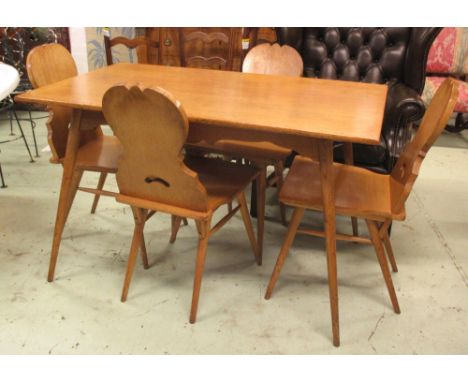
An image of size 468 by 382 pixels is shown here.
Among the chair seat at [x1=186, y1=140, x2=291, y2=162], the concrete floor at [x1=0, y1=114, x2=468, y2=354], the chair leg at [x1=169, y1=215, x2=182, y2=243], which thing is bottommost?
the concrete floor at [x1=0, y1=114, x2=468, y2=354]

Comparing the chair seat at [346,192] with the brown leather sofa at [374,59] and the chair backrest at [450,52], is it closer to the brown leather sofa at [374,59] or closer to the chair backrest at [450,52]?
the brown leather sofa at [374,59]

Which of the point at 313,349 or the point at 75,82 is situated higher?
the point at 75,82

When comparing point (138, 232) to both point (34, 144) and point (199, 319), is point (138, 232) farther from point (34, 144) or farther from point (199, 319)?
point (34, 144)


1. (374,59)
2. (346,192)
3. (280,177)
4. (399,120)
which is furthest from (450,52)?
→ (346,192)

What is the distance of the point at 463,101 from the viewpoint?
3311 millimetres

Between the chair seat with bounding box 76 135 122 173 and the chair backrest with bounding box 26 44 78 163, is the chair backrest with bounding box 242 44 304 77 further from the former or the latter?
the chair backrest with bounding box 26 44 78 163

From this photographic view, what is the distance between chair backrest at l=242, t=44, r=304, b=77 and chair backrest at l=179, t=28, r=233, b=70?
0.50 meters

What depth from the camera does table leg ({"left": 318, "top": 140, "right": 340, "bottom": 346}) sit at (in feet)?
4.86

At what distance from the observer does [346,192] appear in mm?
1718

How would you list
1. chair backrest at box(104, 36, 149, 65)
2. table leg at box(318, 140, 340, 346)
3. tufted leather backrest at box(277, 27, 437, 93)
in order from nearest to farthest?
table leg at box(318, 140, 340, 346) → tufted leather backrest at box(277, 27, 437, 93) → chair backrest at box(104, 36, 149, 65)

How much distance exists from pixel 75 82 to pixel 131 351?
1.07 m

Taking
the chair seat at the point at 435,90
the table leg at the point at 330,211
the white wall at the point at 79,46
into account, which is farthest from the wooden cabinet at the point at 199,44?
the table leg at the point at 330,211

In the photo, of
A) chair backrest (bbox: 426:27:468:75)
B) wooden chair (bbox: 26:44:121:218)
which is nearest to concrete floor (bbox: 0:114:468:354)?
wooden chair (bbox: 26:44:121:218)

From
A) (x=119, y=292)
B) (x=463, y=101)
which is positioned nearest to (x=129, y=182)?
(x=119, y=292)
